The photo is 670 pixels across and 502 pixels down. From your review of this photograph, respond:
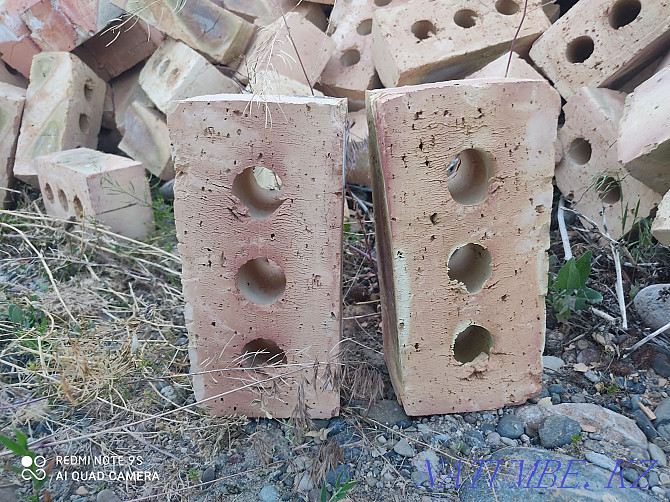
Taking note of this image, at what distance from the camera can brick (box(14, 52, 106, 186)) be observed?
3955 mm

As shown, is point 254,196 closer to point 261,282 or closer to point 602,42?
point 261,282

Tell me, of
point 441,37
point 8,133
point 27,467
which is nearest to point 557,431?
point 27,467

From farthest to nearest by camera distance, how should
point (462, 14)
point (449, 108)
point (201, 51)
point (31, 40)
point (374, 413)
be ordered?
point (31, 40)
point (201, 51)
point (462, 14)
point (374, 413)
point (449, 108)

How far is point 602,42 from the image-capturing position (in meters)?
3.05

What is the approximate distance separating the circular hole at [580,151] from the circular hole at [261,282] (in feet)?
5.93

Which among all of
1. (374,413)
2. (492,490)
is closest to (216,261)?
(374,413)

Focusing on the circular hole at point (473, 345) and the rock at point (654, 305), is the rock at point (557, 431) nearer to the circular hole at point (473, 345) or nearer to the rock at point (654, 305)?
the circular hole at point (473, 345)

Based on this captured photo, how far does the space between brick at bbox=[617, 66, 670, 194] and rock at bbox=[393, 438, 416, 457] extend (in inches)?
59.0

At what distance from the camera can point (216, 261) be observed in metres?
1.92

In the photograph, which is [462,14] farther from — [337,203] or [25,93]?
[25,93]

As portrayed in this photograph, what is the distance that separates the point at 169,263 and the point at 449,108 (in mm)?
1981

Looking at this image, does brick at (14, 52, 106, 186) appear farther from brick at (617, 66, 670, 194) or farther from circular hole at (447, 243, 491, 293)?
brick at (617, 66, 670, 194)

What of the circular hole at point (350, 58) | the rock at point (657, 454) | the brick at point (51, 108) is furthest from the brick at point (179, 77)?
the rock at point (657, 454)

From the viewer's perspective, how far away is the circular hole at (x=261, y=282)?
Result: 2082 millimetres
